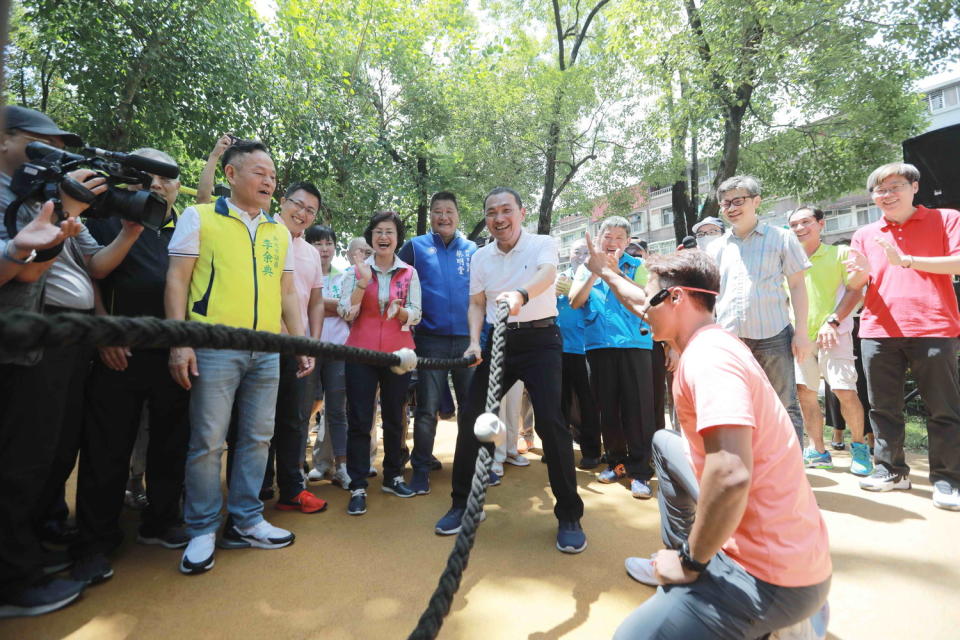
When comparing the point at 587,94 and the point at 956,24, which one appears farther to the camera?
the point at 587,94

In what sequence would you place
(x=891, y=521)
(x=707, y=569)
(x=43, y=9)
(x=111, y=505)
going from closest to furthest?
(x=707, y=569), (x=111, y=505), (x=891, y=521), (x=43, y=9)

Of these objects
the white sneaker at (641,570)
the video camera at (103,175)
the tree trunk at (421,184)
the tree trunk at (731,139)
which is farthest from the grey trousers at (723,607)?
the tree trunk at (421,184)

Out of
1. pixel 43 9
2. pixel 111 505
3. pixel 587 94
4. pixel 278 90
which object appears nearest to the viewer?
pixel 111 505

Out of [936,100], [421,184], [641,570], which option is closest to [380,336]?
[641,570]

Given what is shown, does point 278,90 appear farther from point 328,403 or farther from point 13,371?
point 13,371

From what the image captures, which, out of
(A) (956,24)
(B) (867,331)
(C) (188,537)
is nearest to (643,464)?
(B) (867,331)

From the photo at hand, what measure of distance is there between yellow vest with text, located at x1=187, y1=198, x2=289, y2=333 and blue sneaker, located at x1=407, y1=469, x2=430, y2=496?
1608 mm

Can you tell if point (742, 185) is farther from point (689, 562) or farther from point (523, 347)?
point (689, 562)

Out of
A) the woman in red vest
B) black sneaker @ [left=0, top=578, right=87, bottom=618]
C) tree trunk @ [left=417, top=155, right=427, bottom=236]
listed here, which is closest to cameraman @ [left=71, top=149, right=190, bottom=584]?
black sneaker @ [left=0, top=578, right=87, bottom=618]

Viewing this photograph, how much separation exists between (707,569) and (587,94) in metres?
14.5

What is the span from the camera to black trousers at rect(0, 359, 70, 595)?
2039 millimetres

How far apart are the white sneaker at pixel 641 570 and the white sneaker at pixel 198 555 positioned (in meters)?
2.11

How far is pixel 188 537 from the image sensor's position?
2707 millimetres

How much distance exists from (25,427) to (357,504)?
1810 mm
